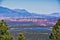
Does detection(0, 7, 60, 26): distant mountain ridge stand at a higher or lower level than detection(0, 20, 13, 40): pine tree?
lower

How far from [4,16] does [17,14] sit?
9.89 feet

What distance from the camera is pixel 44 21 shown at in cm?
4247

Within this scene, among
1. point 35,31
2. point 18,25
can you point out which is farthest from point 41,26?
point 18,25

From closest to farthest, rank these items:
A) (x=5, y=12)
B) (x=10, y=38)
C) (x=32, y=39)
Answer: (x=10, y=38), (x=32, y=39), (x=5, y=12)

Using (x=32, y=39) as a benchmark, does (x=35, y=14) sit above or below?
above

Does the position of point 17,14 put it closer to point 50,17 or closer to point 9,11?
point 9,11

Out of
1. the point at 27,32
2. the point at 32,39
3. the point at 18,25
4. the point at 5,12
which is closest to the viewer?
the point at 32,39

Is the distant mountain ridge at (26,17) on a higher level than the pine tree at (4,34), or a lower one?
lower

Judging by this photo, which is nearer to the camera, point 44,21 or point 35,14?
point 44,21

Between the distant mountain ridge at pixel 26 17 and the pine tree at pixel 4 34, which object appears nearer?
the pine tree at pixel 4 34

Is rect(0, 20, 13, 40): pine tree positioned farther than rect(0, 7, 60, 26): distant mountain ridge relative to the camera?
No

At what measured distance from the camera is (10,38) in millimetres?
10867

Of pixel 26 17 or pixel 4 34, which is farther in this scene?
pixel 26 17

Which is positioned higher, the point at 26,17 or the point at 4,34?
the point at 4,34
